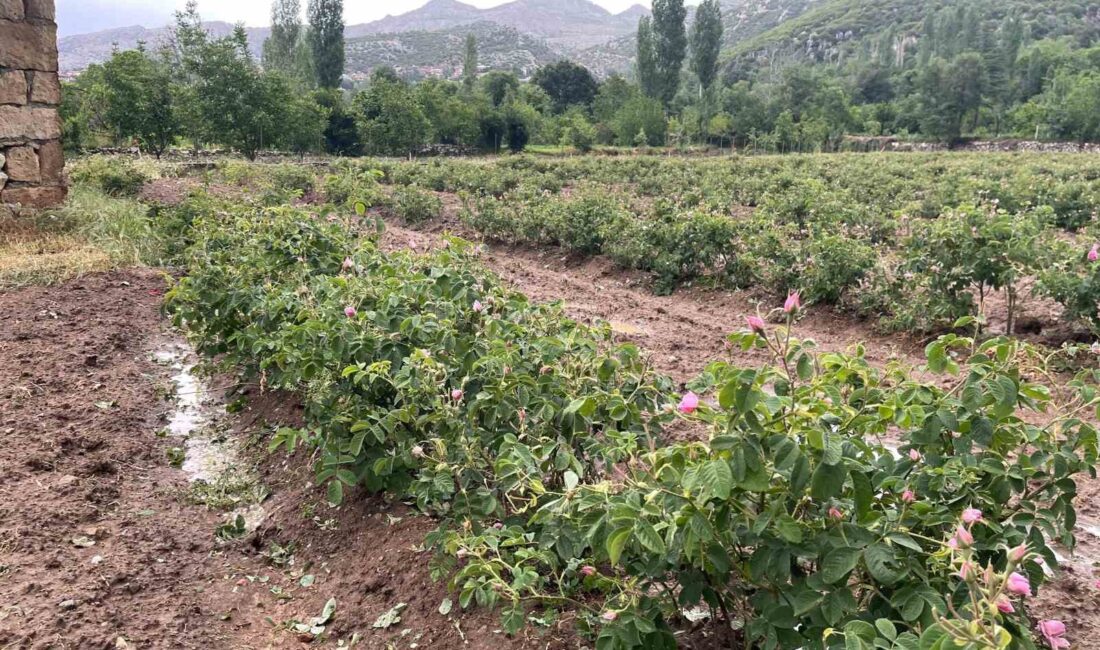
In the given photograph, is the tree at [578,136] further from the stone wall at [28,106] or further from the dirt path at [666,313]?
the stone wall at [28,106]

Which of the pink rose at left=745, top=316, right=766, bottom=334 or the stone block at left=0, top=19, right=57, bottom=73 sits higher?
the stone block at left=0, top=19, right=57, bottom=73

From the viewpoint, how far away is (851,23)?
127 m

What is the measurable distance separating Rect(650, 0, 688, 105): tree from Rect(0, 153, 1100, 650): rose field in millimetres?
48694

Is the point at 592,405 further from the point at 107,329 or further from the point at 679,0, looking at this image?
the point at 679,0

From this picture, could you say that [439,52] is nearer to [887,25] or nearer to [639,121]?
[887,25]

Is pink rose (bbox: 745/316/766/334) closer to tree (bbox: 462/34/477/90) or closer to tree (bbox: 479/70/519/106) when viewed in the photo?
tree (bbox: 479/70/519/106)

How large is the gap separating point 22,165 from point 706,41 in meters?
49.8

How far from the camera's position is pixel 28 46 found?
768 cm

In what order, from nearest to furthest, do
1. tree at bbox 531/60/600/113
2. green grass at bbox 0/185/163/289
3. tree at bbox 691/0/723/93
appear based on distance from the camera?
1. green grass at bbox 0/185/163/289
2. tree at bbox 691/0/723/93
3. tree at bbox 531/60/600/113

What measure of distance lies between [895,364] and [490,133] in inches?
1624

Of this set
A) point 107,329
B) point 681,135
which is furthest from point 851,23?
point 107,329

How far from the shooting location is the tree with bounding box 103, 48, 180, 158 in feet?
76.2

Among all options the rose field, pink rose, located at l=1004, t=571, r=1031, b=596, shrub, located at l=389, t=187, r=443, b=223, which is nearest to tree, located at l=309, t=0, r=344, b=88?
shrub, located at l=389, t=187, r=443, b=223

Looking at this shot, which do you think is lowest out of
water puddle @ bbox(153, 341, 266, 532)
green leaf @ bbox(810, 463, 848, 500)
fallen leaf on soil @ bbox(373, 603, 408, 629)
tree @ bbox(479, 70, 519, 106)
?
fallen leaf on soil @ bbox(373, 603, 408, 629)
